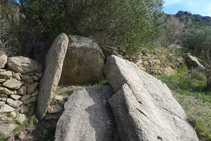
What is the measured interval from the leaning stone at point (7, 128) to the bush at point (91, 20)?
2.66 metres

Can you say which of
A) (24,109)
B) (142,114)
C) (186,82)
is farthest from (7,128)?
(186,82)

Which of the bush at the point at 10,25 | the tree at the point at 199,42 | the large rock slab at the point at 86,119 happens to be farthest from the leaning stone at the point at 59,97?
the tree at the point at 199,42

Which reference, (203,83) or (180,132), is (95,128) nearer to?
(180,132)

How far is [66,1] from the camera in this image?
473 cm

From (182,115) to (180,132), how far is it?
27.6 inches

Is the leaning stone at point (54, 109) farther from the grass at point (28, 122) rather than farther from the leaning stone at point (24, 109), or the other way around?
the leaning stone at point (24, 109)

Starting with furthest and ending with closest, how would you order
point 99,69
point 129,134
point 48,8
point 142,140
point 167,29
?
point 167,29
point 99,69
point 48,8
point 129,134
point 142,140

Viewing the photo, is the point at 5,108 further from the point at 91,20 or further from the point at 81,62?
the point at 91,20

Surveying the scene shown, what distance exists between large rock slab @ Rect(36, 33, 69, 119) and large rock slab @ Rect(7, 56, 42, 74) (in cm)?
31

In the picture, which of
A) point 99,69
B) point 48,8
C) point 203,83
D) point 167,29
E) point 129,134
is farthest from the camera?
point 167,29

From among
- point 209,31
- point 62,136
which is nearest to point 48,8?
point 62,136

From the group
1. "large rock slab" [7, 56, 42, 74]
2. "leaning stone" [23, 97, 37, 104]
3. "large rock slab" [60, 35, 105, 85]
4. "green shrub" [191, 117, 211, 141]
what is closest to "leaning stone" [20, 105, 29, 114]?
"leaning stone" [23, 97, 37, 104]

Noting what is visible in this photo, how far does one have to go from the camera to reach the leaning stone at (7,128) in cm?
294

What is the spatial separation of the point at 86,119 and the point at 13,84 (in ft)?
5.84
